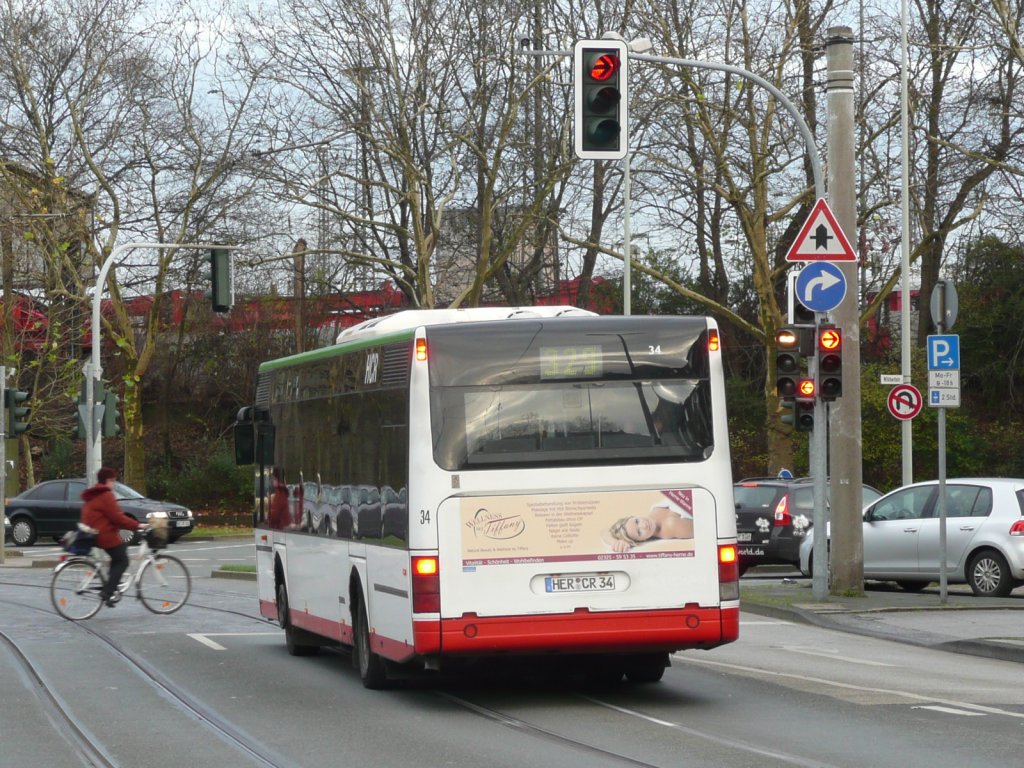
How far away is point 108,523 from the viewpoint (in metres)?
19.8

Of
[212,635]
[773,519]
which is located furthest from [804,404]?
[212,635]

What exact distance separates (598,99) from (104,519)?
7.94 metres

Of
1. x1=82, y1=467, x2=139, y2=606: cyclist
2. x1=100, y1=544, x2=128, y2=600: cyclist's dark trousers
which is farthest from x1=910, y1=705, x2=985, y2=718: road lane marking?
x1=100, y1=544, x2=128, y2=600: cyclist's dark trousers

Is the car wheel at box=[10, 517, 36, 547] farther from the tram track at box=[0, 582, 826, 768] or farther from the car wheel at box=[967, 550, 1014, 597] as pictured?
the tram track at box=[0, 582, 826, 768]

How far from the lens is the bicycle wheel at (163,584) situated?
2039 cm

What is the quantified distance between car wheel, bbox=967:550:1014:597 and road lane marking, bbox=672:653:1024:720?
22.2ft

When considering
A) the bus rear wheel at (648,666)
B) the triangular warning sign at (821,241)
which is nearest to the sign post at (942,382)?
the triangular warning sign at (821,241)

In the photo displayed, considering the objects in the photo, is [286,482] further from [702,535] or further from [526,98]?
[526,98]

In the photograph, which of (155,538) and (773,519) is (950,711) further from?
(773,519)

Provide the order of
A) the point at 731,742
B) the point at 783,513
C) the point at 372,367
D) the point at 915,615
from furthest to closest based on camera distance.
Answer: the point at 783,513 → the point at 915,615 → the point at 372,367 → the point at 731,742

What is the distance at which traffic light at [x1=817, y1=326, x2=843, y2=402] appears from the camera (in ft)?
63.2

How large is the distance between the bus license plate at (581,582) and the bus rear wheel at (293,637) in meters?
4.94

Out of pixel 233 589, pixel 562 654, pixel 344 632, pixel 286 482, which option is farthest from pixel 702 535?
pixel 233 589

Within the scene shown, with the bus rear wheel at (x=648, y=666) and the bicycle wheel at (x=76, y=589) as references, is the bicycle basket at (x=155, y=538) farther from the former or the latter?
the bus rear wheel at (x=648, y=666)
